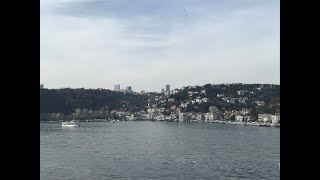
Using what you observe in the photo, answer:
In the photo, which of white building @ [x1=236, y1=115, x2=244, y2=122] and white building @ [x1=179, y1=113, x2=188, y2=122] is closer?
white building @ [x1=236, y1=115, x2=244, y2=122]

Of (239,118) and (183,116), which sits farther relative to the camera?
(183,116)

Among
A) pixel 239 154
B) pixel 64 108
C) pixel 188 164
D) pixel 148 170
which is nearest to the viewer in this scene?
pixel 148 170

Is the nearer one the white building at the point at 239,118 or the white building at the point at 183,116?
the white building at the point at 239,118

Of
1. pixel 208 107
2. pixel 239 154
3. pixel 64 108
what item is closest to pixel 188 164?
pixel 239 154
